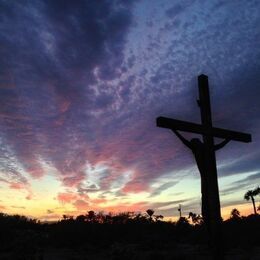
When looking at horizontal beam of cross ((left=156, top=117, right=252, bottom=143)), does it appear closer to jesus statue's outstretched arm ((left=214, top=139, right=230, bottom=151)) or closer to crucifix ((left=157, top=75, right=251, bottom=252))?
crucifix ((left=157, top=75, right=251, bottom=252))

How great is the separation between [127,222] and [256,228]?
8186mm

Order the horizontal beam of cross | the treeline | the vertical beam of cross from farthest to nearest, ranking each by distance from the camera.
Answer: the treeline
the horizontal beam of cross
the vertical beam of cross

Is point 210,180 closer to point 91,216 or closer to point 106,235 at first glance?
point 106,235

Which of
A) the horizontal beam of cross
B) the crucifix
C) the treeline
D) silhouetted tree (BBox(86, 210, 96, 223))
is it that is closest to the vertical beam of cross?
the crucifix

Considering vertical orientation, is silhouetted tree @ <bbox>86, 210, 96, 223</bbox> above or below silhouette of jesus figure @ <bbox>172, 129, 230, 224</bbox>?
above

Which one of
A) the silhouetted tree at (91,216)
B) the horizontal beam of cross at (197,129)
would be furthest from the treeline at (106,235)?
Answer: the horizontal beam of cross at (197,129)

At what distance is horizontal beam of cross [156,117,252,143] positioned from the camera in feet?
25.3

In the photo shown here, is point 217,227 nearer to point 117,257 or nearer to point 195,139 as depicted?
point 195,139

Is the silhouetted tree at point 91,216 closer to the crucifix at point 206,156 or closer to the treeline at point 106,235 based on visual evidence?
the treeline at point 106,235

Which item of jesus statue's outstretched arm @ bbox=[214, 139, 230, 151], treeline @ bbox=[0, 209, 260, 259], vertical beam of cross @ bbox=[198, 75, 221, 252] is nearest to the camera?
vertical beam of cross @ bbox=[198, 75, 221, 252]

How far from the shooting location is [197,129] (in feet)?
27.3

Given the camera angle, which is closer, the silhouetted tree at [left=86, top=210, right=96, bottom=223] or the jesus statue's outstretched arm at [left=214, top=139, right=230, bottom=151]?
the jesus statue's outstretched arm at [left=214, top=139, right=230, bottom=151]

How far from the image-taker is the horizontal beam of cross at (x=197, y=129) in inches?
304

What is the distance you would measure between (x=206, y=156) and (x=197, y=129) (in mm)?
673
